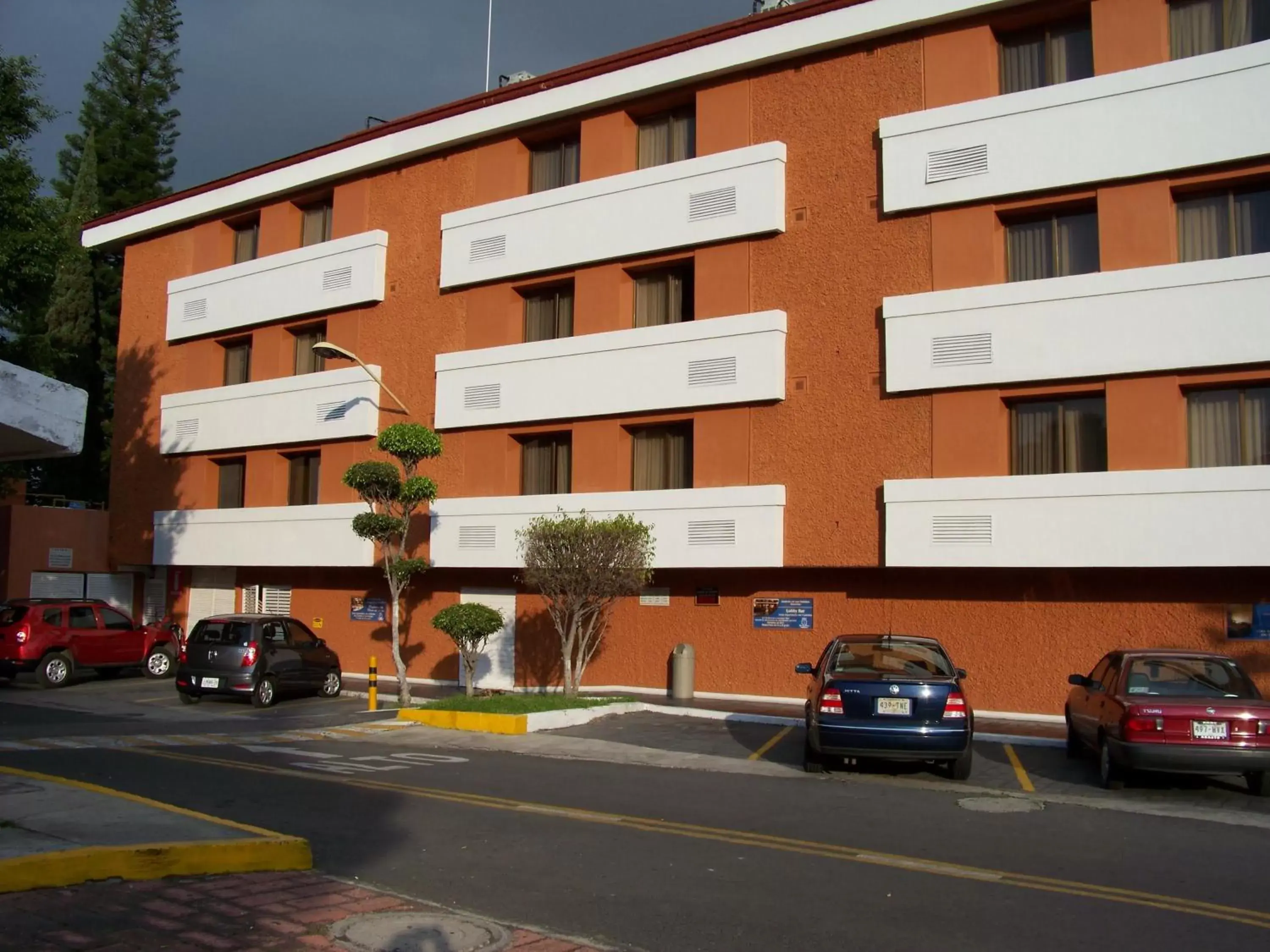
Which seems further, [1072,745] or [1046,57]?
[1046,57]

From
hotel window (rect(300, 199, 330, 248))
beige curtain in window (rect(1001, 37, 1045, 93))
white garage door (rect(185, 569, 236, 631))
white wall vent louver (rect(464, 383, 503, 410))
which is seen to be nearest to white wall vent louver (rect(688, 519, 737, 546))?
white wall vent louver (rect(464, 383, 503, 410))

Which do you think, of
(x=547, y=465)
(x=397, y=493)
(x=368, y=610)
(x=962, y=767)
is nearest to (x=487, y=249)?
(x=547, y=465)

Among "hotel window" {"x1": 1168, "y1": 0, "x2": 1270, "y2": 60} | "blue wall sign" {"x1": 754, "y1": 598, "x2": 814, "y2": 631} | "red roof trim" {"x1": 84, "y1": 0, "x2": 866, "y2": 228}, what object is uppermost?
"red roof trim" {"x1": 84, "y1": 0, "x2": 866, "y2": 228}

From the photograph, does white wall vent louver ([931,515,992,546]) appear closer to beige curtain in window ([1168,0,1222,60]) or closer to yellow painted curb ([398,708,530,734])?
yellow painted curb ([398,708,530,734])

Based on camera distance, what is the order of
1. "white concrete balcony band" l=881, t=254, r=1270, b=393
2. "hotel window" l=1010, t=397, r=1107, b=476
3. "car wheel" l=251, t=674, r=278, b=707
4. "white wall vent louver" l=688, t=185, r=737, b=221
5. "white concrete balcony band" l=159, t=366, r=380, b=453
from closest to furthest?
"white concrete balcony band" l=881, t=254, r=1270, b=393 < "hotel window" l=1010, t=397, r=1107, b=476 < "car wheel" l=251, t=674, r=278, b=707 < "white wall vent louver" l=688, t=185, r=737, b=221 < "white concrete balcony band" l=159, t=366, r=380, b=453

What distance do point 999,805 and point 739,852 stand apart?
13.0ft

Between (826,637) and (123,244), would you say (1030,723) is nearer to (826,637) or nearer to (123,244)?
(826,637)

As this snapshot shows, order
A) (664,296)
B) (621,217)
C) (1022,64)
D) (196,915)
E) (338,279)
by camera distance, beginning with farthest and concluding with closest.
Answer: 1. (338,279)
2. (664,296)
3. (621,217)
4. (1022,64)
5. (196,915)

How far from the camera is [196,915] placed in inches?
263

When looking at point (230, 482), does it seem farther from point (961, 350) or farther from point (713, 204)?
point (961, 350)

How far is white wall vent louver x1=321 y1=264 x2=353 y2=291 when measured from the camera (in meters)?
27.6

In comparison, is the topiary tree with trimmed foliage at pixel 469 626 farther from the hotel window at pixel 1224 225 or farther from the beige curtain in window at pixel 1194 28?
the beige curtain in window at pixel 1194 28

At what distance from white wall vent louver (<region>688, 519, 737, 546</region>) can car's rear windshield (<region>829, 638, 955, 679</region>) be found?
23.9 ft

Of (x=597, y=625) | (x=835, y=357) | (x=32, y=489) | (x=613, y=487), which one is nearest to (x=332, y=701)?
(x=597, y=625)
